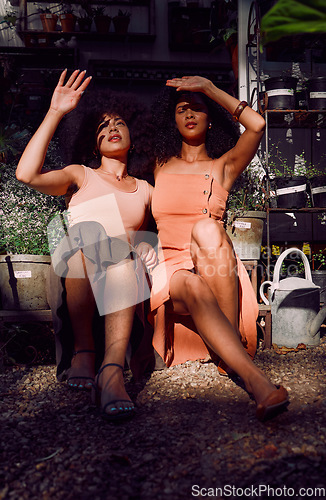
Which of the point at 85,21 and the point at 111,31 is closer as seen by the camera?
the point at 85,21

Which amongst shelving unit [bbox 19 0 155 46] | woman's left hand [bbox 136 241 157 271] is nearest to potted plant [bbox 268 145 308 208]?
woman's left hand [bbox 136 241 157 271]

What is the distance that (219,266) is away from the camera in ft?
7.29

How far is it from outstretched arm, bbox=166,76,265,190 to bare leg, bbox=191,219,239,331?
17.8 inches

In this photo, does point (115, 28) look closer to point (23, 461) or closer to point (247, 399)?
point (247, 399)

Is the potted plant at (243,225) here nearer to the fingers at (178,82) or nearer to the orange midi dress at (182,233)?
the orange midi dress at (182,233)

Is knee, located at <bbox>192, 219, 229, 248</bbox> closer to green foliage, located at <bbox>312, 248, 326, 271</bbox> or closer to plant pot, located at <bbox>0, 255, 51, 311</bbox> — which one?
plant pot, located at <bbox>0, 255, 51, 311</bbox>

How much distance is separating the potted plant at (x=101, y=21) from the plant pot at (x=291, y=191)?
2.42 meters

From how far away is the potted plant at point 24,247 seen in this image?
250 centimetres

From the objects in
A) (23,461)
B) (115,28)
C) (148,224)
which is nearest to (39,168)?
(148,224)

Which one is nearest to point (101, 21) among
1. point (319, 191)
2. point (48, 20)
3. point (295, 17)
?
point (48, 20)

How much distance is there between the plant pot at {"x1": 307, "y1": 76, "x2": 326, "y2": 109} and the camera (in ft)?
11.7

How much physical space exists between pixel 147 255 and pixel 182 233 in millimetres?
224

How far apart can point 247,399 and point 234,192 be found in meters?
1.53

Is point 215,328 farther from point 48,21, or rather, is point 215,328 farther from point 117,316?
point 48,21
